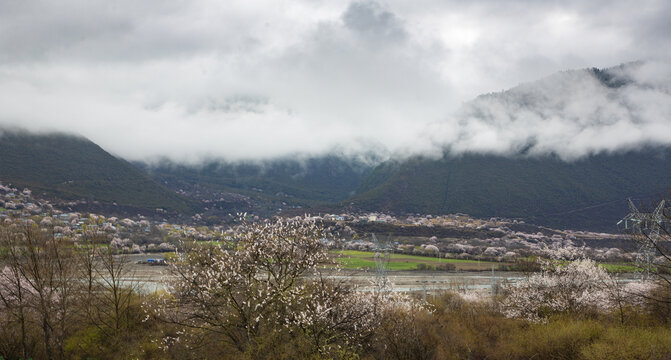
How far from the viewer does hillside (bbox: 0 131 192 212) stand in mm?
136125

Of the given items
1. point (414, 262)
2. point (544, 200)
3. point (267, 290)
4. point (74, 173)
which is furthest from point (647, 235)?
point (74, 173)

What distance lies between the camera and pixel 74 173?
152 meters

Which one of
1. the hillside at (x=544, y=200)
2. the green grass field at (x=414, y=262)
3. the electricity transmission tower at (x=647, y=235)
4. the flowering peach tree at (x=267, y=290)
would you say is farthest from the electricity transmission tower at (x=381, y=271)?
the hillside at (x=544, y=200)

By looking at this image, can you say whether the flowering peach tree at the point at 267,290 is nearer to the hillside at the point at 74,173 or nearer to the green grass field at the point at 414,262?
the green grass field at the point at 414,262

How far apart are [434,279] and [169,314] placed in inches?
2332

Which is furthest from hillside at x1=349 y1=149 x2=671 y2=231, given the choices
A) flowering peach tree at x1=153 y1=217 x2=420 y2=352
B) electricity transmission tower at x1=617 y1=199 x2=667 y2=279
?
flowering peach tree at x1=153 y1=217 x2=420 y2=352

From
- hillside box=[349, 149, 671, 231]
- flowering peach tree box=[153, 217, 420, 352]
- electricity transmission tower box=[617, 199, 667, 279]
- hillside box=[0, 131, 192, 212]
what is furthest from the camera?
hillside box=[349, 149, 671, 231]

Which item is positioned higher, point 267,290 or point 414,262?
point 267,290

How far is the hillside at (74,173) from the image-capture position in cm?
13612

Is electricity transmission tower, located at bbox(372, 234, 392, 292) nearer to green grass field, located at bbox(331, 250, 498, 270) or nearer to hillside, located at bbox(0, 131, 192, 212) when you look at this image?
green grass field, located at bbox(331, 250, 498, 270)

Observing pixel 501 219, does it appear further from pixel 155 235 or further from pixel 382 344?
pixel 382 344

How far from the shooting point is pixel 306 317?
63.7 ft

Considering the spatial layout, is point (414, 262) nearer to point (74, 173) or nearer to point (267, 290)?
point (267, 290)

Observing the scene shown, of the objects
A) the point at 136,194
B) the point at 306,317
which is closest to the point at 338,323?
the point at 306,317
